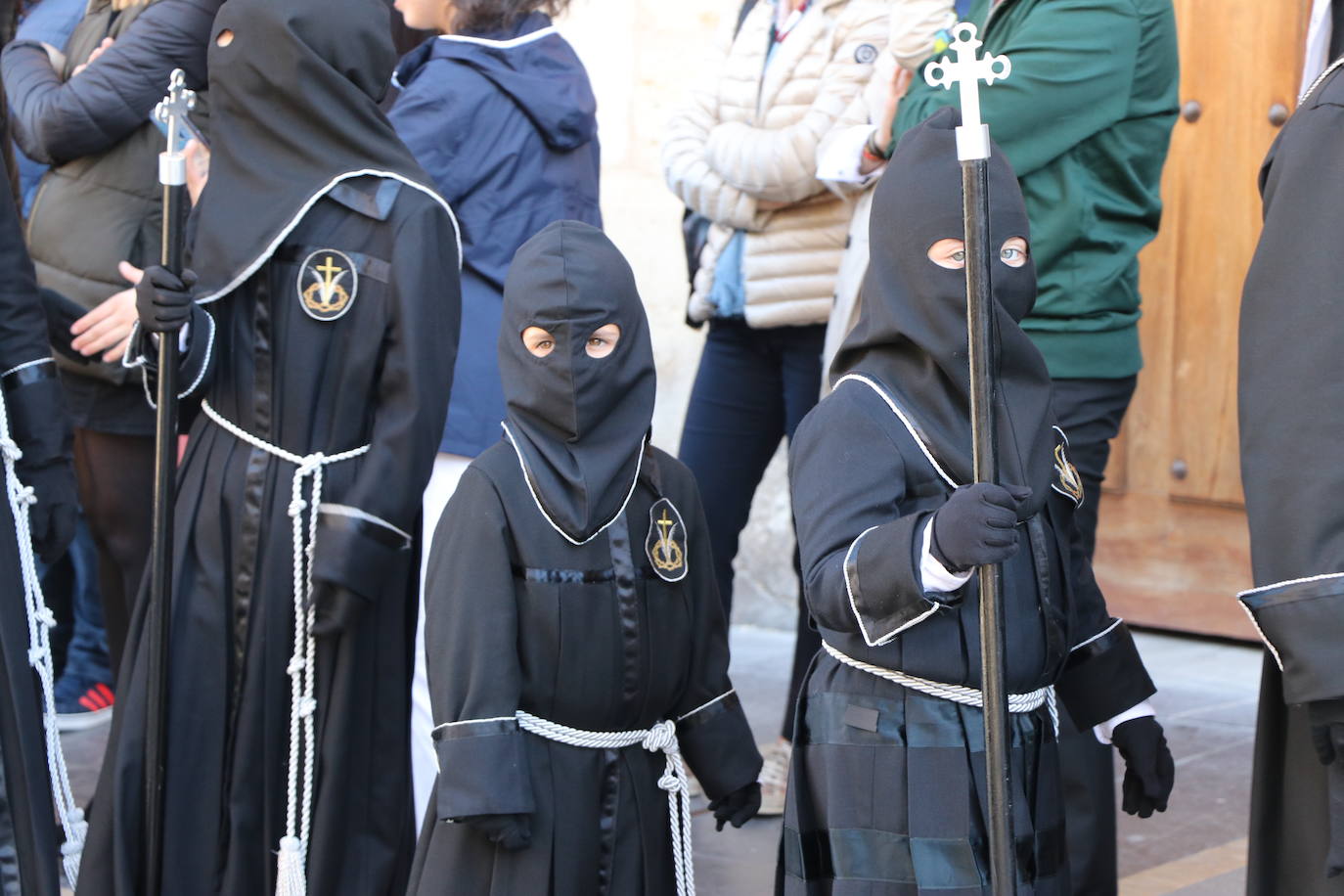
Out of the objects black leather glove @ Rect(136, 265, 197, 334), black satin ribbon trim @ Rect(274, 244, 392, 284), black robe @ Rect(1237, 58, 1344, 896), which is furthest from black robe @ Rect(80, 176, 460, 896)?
black robe @ Rect(1237, 58, 1344, 896)

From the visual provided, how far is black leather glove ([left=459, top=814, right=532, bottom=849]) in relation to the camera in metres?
2.87

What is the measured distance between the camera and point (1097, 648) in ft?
9.62

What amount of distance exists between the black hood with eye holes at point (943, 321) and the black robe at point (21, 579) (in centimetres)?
159

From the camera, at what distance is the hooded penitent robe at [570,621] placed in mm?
2959

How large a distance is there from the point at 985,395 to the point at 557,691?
1.13 m

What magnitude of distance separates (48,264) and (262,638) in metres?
1.58

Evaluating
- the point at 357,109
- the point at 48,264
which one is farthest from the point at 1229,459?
the point at 48,264

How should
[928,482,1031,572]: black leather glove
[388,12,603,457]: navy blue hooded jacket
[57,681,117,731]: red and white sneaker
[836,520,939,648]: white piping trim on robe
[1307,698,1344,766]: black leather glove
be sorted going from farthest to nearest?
[57,681,117,731]: red and white sneaker
[388,12,603,457]: navy blue hooded jacket
[836,520,939,648]: white piping trim on robe
[1307,698,1344,766]: black leather glove
[928,482,1031,572]: black leather glove

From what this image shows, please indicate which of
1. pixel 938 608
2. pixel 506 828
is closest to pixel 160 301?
pixel 506 828

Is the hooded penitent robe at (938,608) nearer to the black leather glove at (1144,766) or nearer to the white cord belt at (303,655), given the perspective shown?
the black leather glove at (1144,766)

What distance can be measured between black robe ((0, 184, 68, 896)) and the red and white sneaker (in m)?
2.04

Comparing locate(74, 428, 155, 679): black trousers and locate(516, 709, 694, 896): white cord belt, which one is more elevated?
locate(74, 428, 155, 679): black trousers

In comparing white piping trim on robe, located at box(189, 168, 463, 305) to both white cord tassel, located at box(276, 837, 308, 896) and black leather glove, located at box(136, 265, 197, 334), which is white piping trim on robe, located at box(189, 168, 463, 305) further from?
white cord tassel, located at box(276, 837, 308, 896)

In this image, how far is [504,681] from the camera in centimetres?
295
